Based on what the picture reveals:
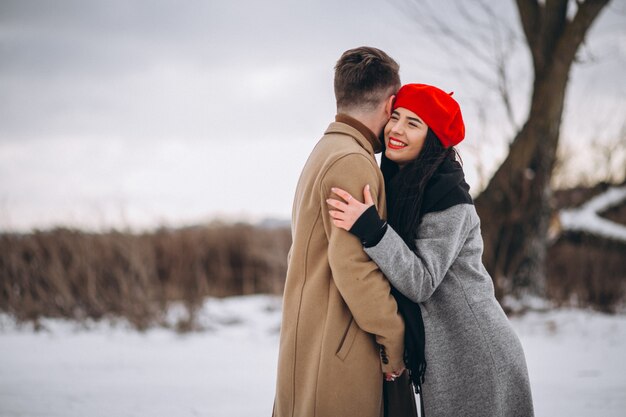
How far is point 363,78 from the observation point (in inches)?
95.1

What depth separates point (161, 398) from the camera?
460cm

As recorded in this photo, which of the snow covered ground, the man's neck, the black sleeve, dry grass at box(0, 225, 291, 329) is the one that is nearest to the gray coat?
the black sleeve

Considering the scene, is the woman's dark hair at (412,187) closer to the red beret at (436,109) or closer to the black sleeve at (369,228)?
the red beret at (436,109)

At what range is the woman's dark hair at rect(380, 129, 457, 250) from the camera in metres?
2.35

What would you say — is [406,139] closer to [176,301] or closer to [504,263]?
[504,263]

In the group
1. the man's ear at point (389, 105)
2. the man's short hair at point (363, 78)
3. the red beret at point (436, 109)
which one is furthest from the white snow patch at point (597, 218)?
the man's short hair at point (363, 78)

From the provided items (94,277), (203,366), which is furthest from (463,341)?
→ (94,277)

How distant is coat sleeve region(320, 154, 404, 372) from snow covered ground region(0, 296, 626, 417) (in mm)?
2378

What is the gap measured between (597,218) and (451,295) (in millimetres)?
7717

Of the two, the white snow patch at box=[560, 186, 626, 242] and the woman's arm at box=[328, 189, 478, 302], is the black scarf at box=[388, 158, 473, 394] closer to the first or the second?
the woman's arm at box=[328, 189, 478, 302]

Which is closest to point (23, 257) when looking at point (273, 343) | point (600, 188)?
point (273, 343)

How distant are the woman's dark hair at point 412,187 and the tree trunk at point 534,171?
5424 mm

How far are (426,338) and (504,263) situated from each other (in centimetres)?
598

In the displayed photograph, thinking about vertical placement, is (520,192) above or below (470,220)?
below
